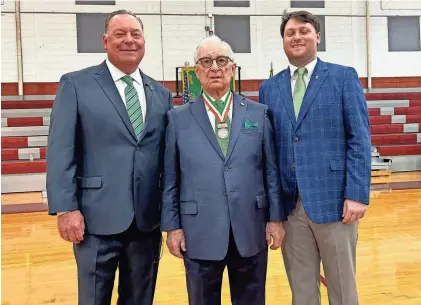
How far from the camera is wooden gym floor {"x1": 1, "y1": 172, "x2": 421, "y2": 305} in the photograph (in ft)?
8.50

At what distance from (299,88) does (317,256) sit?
2.22ft

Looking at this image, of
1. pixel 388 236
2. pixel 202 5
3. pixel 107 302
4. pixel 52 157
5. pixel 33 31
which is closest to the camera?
pixel 52 157

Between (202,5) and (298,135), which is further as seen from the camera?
(202,5)

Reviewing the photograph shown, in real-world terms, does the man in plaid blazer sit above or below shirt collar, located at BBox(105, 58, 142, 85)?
below

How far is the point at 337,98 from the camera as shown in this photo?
1.71m

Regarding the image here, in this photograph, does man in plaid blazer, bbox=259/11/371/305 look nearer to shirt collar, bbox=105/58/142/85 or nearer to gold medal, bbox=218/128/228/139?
gold medal, bbox=218/128/228/139

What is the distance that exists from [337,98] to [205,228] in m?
0.70

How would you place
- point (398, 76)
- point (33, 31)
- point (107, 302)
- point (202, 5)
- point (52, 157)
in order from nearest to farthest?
1. point (52, 157)
2. point (107, 302)
3. point (33, 31)
4. point (202, 5)
5. point (398, 76)

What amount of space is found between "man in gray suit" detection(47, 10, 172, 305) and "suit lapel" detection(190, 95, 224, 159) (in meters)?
0.14

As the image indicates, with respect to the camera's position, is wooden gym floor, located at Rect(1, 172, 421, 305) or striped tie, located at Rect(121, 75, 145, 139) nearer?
striped tie, located at Rect(121, 75, 145, 139)

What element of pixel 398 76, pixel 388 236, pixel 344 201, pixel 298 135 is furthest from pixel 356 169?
pixel 398 76

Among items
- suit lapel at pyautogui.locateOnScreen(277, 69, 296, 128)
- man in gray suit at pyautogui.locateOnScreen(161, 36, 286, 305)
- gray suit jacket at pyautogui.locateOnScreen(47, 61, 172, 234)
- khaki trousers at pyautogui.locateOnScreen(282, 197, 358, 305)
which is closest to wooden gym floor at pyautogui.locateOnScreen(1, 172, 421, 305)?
khaki trousers at pyautogui.locateOnScreen(282, 197, 358, 305)

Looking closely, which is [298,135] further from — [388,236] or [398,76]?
[398,76]

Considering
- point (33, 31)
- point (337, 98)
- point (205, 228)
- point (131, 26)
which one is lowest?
point (205, 228)
